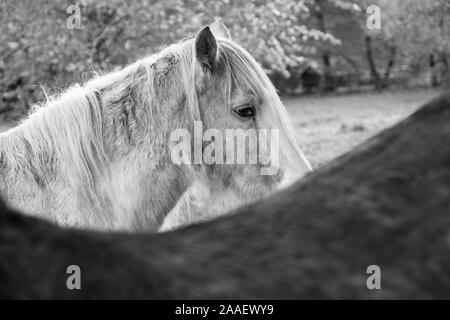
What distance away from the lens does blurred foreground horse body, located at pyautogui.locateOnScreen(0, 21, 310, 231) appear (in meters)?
3.42

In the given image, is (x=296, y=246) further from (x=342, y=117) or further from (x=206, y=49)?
(x=342, y=117)

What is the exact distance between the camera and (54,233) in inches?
41.2

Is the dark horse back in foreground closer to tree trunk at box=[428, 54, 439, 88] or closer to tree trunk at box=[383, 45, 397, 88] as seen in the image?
tree trunk at box=[428, 54, 439, 88]

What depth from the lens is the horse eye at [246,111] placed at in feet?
11.9

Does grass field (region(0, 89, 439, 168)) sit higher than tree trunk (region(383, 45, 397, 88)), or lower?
lower

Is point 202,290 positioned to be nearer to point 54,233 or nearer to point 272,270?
point 272,270

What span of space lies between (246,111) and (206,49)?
412 mm

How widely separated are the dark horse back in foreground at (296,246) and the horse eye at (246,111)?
234 centimetres

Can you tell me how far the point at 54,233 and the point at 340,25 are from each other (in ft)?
125

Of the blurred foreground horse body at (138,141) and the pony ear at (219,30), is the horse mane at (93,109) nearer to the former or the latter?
the blurred foreground horse body at (138,141)

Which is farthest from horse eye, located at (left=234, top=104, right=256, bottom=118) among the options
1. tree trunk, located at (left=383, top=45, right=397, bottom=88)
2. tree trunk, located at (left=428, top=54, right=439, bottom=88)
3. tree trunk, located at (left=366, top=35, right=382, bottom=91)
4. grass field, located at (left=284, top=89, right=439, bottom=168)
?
tree trunk, located at (left=383, top=45, right=397, bottom=88)

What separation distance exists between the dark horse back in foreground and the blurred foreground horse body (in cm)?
Result: 226

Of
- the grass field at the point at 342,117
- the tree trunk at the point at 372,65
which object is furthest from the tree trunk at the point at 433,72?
the tree trunk at the point at 372,65
